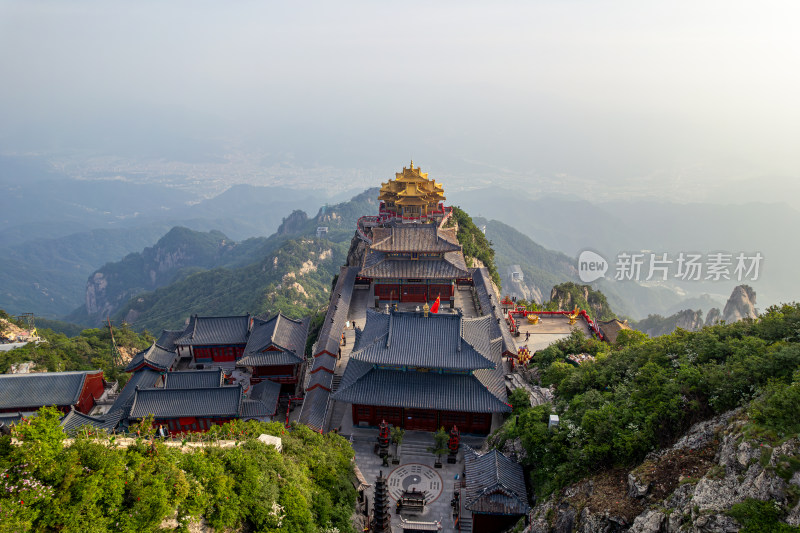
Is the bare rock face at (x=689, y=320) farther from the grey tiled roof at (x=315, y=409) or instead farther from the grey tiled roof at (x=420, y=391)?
the grey tiled roof at (x=315, y=409)

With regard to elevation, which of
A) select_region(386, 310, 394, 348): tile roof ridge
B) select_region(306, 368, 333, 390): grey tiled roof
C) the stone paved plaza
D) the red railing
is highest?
the red railing

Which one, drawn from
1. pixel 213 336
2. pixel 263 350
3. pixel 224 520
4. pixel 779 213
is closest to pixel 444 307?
pixel 263 350

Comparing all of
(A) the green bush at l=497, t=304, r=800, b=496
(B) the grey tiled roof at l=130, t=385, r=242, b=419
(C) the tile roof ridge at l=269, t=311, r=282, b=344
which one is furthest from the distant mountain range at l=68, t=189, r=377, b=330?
(A) the green bush at l=497, t=304, r=800, b=496

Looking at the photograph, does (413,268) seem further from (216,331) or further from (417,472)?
(417,472)

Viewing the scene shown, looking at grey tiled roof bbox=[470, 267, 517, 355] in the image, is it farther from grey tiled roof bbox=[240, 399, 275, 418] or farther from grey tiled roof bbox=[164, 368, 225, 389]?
grey tiled roof bbox=[164, 368, 225, 389]

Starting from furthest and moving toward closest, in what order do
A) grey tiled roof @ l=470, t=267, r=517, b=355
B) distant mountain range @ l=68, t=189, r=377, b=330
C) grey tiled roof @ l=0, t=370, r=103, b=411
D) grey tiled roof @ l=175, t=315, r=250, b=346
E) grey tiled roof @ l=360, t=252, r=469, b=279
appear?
1. distant mountain range @ l=68, t=189, r=377, b=330
2. grey tiled roof @ l=360, t=252, r=469, b=279
3. grey tiled roof @ l=175, t=315, r=250, b=346
4. grey tiled roof @ l=470, t=267, r=517, b=355
5. grey tiled roof @ l=0, t=370, r=103, b=411
